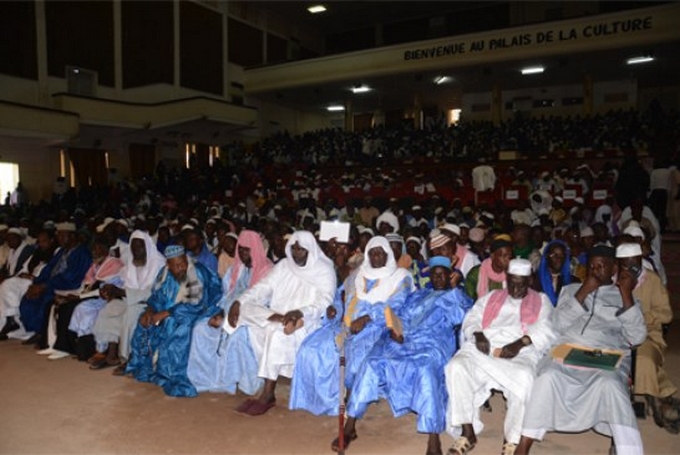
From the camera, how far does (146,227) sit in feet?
27.7

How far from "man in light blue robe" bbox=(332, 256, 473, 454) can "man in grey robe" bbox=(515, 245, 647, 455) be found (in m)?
0.56

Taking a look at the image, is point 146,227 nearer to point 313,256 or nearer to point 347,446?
point 313,256

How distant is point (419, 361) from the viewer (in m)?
3.52

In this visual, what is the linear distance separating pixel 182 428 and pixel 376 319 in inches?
63.2

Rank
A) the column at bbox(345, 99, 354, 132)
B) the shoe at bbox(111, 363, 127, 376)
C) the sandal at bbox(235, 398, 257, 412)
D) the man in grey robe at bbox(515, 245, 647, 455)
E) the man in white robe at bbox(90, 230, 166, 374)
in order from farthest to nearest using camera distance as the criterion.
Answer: the column at bbox(345, 99, 354, 132)
the man in white robe at bbox(90, 230, 166, 374)
the shoe at bbox(111, 363, 127, 376)
the sandal at bbox(235, 398, 257, 412)
the man in grey robe at bbox(515, 245, 647, 455)

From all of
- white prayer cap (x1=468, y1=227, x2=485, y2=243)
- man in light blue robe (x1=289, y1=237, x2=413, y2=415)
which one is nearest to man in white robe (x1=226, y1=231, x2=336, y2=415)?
man in light blue robe (x1=289, y1=237, x2=413, y2=415)

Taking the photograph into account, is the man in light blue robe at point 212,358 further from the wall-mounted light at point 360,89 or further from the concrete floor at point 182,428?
the wall-mounted light at point 360,89

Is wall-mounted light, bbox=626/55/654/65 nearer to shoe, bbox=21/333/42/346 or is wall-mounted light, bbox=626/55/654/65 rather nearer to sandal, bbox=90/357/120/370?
sandal, bbox=90/357/120/370

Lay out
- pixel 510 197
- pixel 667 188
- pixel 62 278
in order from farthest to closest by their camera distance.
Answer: pixel 510 197 → pixel 667 188 → pixel 62 278

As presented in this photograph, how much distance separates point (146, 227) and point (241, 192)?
6574 mm

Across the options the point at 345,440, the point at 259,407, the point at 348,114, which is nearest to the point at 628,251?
the point at 345,440

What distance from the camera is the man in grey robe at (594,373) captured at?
3068 mm

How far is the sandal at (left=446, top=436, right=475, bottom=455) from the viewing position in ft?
10.8

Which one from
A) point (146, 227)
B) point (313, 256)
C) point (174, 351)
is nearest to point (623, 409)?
point (313, 256)
